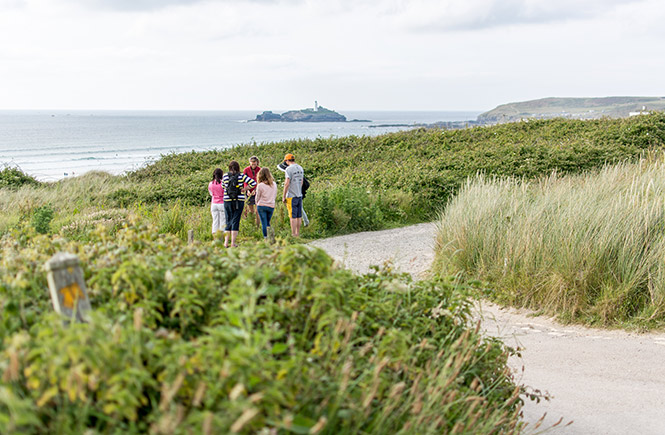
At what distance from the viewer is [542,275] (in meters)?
6.93

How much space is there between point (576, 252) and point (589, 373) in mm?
1807

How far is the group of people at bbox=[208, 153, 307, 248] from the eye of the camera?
33.0 feet

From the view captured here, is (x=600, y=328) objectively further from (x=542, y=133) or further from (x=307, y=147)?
(x=307, y=147)

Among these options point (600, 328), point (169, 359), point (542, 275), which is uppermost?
point (169, 359)

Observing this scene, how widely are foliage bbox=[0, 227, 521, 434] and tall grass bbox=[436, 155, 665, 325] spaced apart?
2.83 meters

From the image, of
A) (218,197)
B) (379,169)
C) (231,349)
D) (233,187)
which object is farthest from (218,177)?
(379,169)

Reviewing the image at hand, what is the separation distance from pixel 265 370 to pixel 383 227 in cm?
1121

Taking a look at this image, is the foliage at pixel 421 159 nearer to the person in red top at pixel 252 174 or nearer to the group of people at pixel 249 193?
the person in red top at pixel 252 174

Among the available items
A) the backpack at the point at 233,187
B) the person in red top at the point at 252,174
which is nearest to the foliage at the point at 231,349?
the backpack at the point at 233,187

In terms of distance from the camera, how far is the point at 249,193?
10.6 meters

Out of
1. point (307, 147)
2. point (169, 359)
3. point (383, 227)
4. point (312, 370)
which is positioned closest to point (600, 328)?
point (312, 370)

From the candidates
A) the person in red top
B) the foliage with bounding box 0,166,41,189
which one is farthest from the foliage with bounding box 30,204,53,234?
the foliage with bounding box 0,166,41,189

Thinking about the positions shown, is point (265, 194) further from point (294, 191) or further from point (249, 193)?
point (294, 191)

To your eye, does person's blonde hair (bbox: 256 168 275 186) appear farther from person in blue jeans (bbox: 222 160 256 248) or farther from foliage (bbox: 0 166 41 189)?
foliage (bbox: 0 166 41 189)
